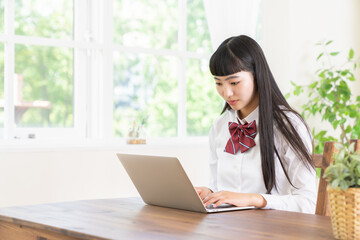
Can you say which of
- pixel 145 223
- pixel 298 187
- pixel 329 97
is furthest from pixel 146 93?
pixel 145 223

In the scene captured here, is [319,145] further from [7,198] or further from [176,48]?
[7,198]

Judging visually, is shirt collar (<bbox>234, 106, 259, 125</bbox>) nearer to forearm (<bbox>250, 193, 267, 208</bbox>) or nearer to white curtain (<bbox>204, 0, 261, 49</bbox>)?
forearm (<bbox>250, 193, 267, 208</bbox>)

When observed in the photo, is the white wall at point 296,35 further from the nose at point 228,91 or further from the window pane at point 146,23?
the nose at point 228,91

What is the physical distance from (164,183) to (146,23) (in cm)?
230

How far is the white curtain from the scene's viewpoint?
3.95 m

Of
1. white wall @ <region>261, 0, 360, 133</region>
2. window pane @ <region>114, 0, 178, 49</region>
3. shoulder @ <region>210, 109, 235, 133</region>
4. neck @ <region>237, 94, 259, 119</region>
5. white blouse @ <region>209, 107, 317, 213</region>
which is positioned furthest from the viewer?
white wall @ <region>261, 0, 360, 133</region>

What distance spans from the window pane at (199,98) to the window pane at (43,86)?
918mm

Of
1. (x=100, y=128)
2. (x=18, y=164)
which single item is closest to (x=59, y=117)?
(x=100, y=128)

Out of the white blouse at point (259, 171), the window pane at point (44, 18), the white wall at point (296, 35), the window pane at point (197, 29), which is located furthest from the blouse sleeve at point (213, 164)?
the white wall at point (296, 35)

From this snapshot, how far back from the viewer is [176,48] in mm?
4023

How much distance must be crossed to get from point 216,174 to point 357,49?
2.74m

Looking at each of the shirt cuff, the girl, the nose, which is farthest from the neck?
the shirt cuff

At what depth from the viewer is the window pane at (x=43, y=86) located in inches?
133

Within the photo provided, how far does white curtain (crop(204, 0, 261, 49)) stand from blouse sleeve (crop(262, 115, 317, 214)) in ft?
6.45
